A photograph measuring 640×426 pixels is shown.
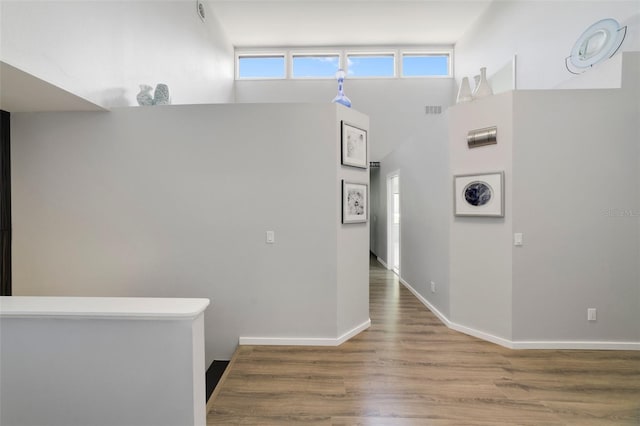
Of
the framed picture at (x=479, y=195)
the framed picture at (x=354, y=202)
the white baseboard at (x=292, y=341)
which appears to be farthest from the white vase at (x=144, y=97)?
the framed picture at (x=479, y=195)

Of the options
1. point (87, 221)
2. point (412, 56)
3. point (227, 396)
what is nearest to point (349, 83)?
point (412, 56)

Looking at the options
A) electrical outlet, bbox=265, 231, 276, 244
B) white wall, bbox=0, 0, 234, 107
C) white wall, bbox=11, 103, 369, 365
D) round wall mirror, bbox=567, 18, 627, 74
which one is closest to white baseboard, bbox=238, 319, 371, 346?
white wall, bbox=11, 103, 369, 365

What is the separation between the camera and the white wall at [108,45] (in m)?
1.95

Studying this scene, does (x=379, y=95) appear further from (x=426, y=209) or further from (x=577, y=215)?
(x=577, y=215)

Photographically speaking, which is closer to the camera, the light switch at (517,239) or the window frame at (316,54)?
the light switch at (517,239)

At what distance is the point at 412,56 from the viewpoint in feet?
21.2

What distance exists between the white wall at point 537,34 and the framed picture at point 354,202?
254 cm

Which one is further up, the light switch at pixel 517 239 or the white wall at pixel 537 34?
the white wall at pixel 537 34

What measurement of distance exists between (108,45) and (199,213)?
1.87m

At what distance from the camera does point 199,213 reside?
2.75 metres

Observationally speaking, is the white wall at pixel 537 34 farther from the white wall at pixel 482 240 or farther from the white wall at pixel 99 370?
the white wall at pixel 99 370

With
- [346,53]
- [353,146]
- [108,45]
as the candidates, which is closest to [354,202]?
[353,146]

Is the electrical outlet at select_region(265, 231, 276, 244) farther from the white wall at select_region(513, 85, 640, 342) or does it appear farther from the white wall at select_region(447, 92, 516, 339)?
the white wall at select_region(513, 85, 640, 342)

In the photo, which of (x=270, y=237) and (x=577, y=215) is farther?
(x=270, y=237)
